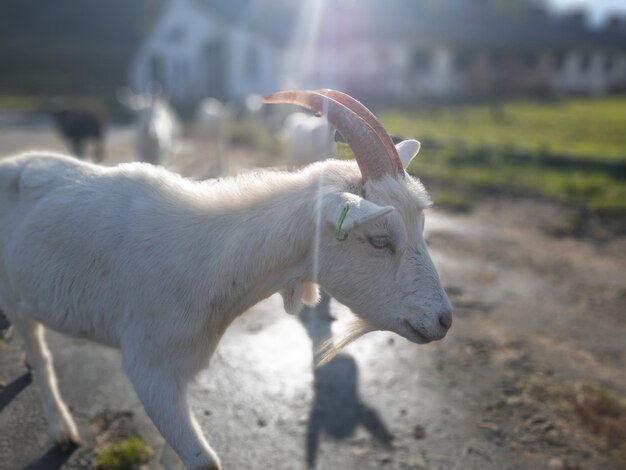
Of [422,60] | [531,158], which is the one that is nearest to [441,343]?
[531,158]

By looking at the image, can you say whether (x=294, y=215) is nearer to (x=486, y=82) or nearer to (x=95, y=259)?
(x=95, y=259)

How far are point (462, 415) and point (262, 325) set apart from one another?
1.93 m

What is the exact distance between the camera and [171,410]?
2490 millimetres

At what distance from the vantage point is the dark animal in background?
1195cm

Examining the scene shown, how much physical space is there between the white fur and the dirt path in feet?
1.16

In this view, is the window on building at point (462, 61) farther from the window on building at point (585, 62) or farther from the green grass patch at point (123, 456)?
the green grass patch at point (123, 456)

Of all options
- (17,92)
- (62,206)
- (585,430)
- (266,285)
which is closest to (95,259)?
(62,206)

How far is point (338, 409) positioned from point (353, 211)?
7.04 feet

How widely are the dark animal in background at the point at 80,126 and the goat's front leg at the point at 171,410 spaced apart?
1066 cm

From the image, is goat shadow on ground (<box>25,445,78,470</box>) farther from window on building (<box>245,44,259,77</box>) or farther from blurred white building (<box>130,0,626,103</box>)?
window on building (<box>245,44,259,77</box>)

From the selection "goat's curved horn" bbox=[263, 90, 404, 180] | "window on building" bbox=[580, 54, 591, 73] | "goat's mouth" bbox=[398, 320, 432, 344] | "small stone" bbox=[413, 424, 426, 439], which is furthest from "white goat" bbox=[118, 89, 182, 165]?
"window on building" bbox=[580, 54, 591, 73]

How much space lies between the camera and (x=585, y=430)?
12.2 feet

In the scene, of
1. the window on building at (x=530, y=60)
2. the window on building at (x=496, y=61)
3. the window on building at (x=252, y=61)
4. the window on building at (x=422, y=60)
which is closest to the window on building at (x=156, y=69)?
the window on building at (x=252, y=61)

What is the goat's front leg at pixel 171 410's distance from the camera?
2469 millimetres
